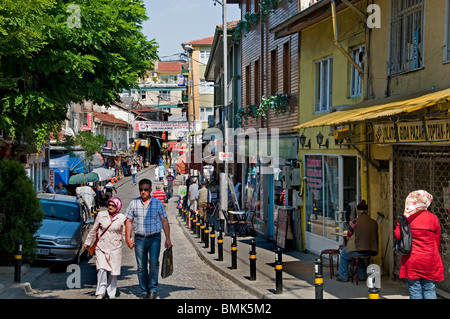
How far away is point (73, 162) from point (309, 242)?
22.8 meters

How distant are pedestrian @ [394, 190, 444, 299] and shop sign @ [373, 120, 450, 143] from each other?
1528mm

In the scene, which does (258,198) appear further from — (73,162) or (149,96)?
(149,96)

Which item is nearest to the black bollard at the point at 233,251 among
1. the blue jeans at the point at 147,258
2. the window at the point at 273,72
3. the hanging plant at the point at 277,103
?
the blue jeans at the point at 147,258

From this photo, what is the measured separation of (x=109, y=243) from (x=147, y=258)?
0.64 metres

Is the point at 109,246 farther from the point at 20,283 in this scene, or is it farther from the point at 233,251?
the point at 233,251

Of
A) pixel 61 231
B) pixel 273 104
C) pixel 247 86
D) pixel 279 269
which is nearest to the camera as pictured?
pixel 279 269

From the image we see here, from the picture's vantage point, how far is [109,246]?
30.6ft

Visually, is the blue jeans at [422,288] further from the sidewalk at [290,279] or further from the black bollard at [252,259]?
the black bollard at [252,259]

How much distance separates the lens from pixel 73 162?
118 ft

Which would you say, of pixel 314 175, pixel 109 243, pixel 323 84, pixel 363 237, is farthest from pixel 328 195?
pixel 109 243

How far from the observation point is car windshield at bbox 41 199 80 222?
1515 centimetres

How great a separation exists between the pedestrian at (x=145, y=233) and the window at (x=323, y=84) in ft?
23.9

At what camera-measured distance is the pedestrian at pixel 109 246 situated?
9.29 meters

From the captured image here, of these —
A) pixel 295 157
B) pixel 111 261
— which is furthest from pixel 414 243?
pixel 295 157
